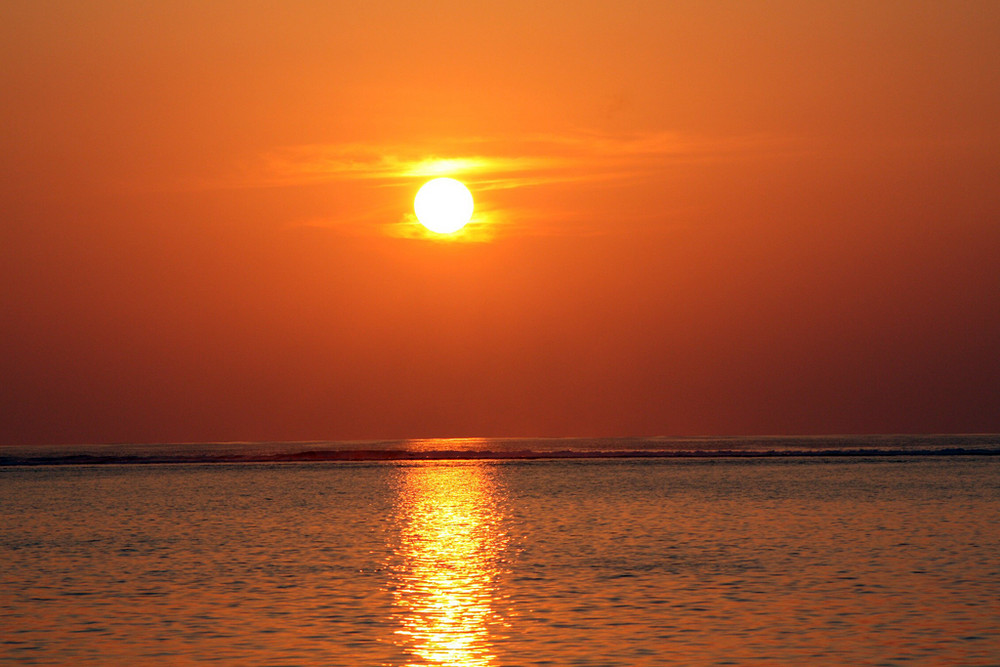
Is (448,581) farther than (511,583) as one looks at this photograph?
Yes

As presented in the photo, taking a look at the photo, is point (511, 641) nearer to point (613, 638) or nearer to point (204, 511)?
point (613, 638)

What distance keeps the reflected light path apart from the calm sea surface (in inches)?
4.4

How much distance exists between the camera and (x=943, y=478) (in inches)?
3915

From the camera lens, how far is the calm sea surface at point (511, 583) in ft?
76.3

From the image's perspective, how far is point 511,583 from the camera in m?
32.9

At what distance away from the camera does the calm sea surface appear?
23.3 m

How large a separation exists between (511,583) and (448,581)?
202cm

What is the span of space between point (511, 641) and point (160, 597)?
38.0 feet

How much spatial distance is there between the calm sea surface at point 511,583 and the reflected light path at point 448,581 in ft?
0.37

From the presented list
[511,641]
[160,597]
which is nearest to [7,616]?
[160,597]

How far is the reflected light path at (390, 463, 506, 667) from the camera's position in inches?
922

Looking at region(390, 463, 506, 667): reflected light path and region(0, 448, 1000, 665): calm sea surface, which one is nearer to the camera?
region(0, 448, 1000, 665): calm sea surface

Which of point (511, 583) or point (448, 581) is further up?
point (448, 581)

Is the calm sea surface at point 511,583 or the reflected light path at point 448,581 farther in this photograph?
the reflected light path at point 448,581
